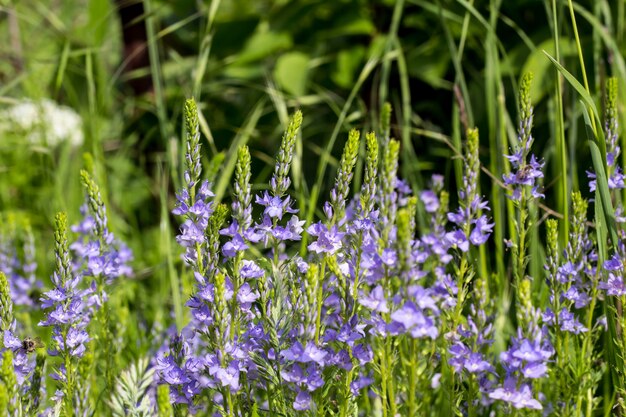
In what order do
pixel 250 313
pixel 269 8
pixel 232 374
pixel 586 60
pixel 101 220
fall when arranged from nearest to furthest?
pixel 232 374, pixel 250 313, pixel 101 220, pixel 586 60, pixel 269 8

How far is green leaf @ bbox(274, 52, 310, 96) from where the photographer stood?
3652 millimetres

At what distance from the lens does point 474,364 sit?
5.42 feet

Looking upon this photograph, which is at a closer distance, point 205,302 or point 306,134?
point 205,302

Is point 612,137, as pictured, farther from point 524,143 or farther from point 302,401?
point 302,401

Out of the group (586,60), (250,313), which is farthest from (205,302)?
(586,60)

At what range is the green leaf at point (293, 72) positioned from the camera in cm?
365

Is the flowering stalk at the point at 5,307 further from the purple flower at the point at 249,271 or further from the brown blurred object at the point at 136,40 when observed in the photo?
the brown blurred object at the point at 136,40

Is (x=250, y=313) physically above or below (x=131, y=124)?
below

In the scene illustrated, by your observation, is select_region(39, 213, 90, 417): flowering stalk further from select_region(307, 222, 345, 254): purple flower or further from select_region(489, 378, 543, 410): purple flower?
select_region(489, 378, 543, 410): purple flower

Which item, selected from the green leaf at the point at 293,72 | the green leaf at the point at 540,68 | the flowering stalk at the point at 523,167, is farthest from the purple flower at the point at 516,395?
the green leaf at the point at 293,72

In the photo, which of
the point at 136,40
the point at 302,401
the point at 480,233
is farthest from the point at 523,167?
the point at 136,40

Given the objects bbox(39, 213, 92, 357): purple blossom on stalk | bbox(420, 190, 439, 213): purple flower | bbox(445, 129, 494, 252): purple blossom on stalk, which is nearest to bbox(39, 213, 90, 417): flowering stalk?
bbox(39, 213, 92, 357): purple blossom on stalk

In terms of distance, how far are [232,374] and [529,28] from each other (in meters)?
2.82

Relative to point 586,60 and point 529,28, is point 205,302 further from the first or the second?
point 529,28
